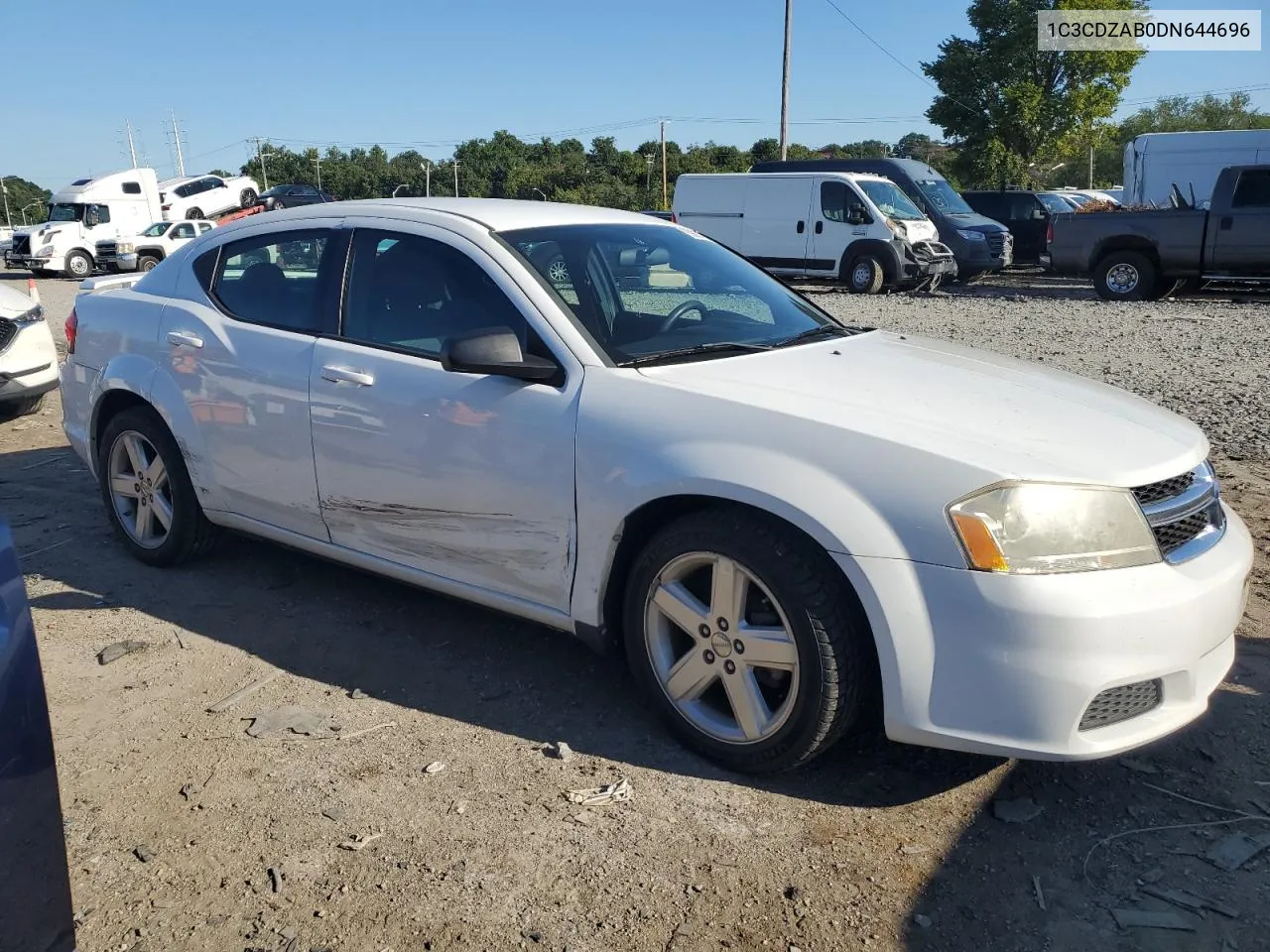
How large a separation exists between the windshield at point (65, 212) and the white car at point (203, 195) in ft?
11.9

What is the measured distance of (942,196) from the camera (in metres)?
21.1

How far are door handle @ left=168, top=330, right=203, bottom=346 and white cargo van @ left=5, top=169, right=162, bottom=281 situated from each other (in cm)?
2851

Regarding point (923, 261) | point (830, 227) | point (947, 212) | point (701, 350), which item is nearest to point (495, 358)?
point (701, 350)

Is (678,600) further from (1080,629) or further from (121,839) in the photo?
(121,839)

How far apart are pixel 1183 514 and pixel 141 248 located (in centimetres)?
3065

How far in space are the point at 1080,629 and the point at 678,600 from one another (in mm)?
1089

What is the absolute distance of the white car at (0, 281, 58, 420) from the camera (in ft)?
24.9

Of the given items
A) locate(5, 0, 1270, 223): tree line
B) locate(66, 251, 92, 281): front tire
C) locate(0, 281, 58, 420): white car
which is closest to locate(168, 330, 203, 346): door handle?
locate(0, 281, 58, 420): white car

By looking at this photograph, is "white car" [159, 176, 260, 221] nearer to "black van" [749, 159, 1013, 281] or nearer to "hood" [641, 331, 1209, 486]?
"black van" [749, 159, 1013, 281]

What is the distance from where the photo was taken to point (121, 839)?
9.19 feet

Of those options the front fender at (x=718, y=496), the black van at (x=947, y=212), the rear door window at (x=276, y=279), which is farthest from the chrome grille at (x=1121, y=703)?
the black van at (x=947, y=212)

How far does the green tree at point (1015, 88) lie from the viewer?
124 ft

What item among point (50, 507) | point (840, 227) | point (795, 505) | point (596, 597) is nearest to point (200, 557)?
point (50, 507)

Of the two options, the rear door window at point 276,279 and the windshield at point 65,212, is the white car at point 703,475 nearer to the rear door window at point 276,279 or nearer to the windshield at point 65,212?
the rear door window at point 276,279
